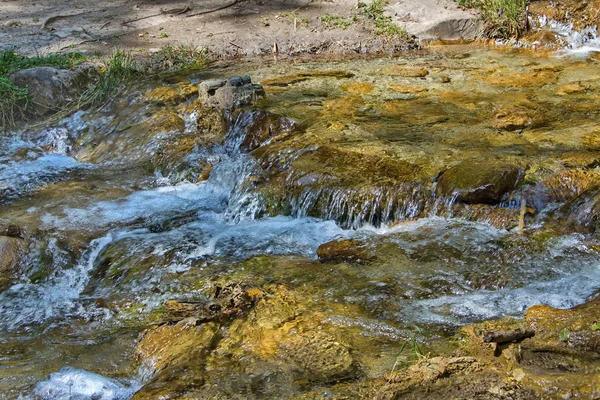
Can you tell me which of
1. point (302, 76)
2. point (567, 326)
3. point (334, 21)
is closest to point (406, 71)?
point (302, 76)

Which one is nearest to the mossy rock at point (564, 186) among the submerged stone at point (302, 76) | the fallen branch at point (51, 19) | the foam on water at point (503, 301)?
the foam on water at point (503, 301)

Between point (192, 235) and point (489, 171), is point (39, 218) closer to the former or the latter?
point (192, 235)

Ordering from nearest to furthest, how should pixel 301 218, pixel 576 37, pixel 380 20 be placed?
pixel 301 218
pixel 576 37
pixel 380 20

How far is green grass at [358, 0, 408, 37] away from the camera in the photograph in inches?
373

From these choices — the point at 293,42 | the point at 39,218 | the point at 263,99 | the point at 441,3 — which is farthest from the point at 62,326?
the point at 441,3

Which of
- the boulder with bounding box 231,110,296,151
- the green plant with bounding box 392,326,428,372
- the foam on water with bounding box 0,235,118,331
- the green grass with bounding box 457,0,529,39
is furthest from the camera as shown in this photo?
the green grass with bounding box 457,0,529,39

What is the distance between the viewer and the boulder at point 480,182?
14.3ft

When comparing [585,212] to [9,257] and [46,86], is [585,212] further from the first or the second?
[46,86]

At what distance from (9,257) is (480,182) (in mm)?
3414

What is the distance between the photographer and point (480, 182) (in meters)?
4.40

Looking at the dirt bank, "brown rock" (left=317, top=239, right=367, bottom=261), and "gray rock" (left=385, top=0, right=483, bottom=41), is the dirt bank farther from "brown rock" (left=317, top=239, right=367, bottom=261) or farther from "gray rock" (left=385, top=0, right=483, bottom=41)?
"brown rock" (left=317, top=239, right=367, bottom=261)

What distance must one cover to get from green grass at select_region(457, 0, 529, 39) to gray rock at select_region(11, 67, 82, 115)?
601 centimetres

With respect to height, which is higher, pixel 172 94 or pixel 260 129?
pixel 172 94

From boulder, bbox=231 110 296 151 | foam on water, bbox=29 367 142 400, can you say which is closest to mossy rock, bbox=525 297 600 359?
foam on water, bbox=29 367 142 400
